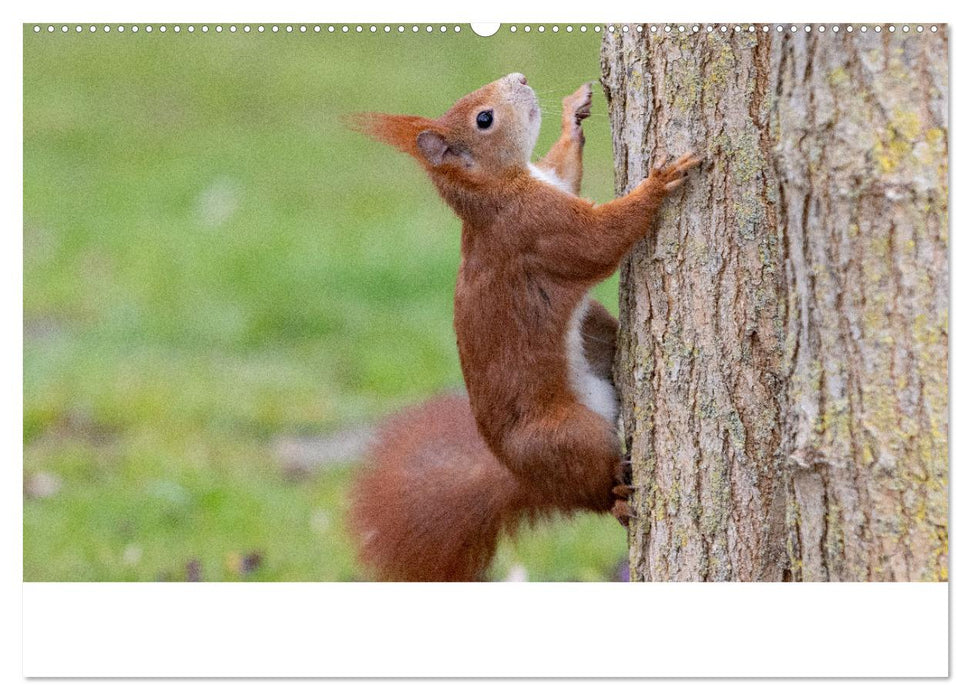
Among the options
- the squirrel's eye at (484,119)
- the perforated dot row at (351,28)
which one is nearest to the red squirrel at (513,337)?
the squirrel's eye at (484,119)

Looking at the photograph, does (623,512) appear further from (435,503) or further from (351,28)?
(351,28)

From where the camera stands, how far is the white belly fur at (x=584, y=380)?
2.28 m

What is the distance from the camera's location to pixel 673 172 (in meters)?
2.04

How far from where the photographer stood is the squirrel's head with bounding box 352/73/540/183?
7.82 ft

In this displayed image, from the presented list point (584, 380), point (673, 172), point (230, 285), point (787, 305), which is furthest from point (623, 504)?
point (230, 285)

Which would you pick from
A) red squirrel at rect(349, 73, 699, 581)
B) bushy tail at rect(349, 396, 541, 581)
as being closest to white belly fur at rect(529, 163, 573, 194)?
red squirrel at rect(349, 73, 699, 581)

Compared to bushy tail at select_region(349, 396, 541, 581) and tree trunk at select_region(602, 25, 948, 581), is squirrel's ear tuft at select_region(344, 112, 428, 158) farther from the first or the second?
bushy tail at select_region(349, 396, 541, 581)

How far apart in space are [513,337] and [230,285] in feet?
5.48

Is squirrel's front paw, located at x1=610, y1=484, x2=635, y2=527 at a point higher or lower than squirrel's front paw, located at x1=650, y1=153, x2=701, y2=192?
lower

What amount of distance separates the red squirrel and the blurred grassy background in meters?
0.10

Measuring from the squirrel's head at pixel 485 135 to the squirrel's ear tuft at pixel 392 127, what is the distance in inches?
0.6

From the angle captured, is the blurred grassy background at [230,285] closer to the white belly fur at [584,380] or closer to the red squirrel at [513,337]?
the red squirrel at [513,337]

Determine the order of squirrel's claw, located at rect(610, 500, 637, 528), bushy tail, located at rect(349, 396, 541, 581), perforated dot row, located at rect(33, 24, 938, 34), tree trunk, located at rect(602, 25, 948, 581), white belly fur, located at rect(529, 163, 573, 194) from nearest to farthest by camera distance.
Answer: tree trunk, located at rect(602, 25, 948, 581) < perforated dot row, located at rect(33, 24, 938, 34) < squirrel's claw, located at rect(610, 500, 637, 528) < white belly fur, located at rect(529, 163, 573, 194) < bushy tail, located at rect(349, 396, 541, 581)

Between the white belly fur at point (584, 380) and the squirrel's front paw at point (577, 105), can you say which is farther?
the squirrel's front paw at point (577, 105)
